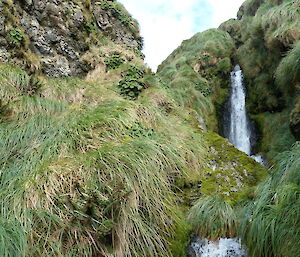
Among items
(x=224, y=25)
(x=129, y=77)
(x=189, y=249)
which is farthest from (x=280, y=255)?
(x=224, y=25)

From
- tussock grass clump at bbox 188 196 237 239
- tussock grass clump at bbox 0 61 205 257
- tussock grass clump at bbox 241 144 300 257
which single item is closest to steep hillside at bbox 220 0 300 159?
tussock grass clump at bbox 0 61 205 257

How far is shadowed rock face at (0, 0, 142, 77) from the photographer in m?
5.77

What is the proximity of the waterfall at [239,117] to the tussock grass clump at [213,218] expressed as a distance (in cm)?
707

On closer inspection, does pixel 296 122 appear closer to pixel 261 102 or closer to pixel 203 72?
pixel 261 102

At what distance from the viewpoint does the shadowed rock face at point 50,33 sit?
577 cm

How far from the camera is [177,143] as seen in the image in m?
4.36

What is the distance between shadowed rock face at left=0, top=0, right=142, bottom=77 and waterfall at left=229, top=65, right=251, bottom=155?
589cm

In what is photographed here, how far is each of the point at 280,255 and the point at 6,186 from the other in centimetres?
262

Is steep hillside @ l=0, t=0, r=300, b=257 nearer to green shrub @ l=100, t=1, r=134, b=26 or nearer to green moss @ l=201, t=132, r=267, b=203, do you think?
green moss @ l=201, t=132, r=267, b=203

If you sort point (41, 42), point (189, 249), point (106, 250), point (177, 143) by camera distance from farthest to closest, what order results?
point (41, 42) → point (177, 143) → point (189, 249) → point (106, 250)

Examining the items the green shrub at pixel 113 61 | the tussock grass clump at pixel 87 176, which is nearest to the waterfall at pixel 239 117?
the green shrub at pixel 113 61

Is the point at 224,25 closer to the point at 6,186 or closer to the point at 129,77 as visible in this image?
the point at 129,77

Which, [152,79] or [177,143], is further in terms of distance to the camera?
[152,79]

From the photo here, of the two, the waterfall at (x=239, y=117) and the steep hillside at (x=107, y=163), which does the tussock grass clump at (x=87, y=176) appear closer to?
the steep hillside at (x=107, y=163)
